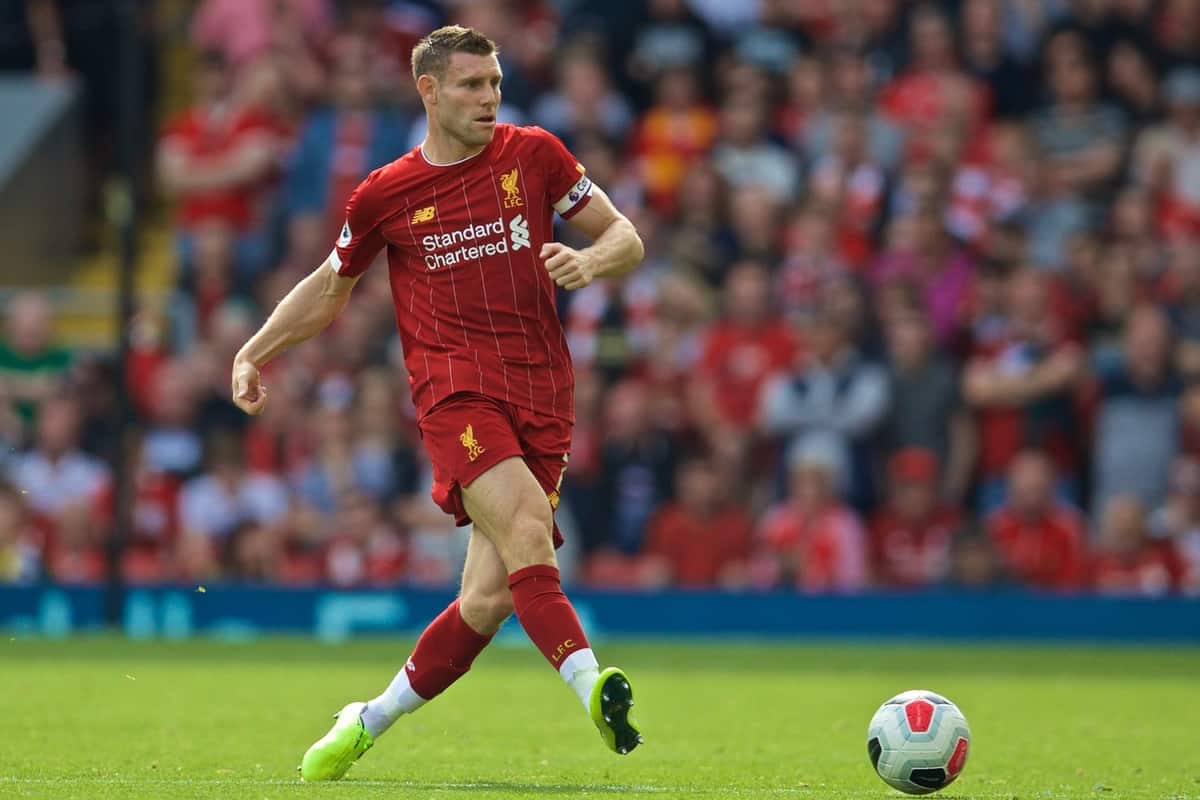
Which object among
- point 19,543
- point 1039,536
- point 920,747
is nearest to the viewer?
point 920,747

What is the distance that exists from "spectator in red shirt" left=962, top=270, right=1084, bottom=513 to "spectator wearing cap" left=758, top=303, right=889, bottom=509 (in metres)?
0.71

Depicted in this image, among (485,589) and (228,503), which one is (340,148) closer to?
(228,503)

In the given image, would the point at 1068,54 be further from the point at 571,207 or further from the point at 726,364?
the point at 571,207

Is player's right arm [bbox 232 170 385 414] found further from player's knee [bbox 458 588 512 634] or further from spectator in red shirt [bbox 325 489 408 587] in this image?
spectator in red shirt [bbox 325 489 408 587]

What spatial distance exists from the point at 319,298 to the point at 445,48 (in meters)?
1.03

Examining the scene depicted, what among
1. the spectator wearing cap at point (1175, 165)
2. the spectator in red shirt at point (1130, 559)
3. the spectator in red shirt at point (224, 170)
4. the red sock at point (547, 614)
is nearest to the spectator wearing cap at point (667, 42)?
the spectator in red shirt at point (224, 170)

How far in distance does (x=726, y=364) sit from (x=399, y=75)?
4.48 m

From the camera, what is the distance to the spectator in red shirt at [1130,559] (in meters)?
14.8

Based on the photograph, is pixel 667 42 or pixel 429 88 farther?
pixel 667 42

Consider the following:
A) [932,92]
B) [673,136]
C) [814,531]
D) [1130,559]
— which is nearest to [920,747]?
[814,531]

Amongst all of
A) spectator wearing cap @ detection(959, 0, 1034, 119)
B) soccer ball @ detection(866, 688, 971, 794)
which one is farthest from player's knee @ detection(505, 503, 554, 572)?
spectator wearing cap @ detection(959, 0, 1034, 119)

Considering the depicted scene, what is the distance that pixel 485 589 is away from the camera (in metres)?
7.45

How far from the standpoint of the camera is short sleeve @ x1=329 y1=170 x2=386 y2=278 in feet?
24.8

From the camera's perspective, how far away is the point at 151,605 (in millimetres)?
16359
